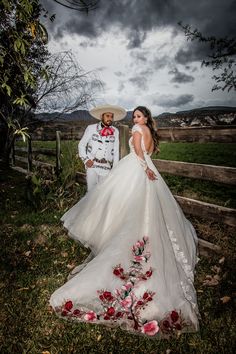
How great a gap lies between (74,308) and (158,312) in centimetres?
92

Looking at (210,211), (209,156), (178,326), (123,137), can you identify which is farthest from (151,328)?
(209,156)

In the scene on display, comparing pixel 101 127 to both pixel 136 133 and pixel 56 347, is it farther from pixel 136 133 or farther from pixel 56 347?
pixel 56 347

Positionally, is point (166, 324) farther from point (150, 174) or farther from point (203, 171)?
point (203, 171)

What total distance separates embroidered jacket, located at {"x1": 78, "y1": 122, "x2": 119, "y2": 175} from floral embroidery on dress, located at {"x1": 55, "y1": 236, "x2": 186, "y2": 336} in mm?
2962

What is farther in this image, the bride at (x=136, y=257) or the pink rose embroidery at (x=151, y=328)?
the bride at (x=136, y=257)

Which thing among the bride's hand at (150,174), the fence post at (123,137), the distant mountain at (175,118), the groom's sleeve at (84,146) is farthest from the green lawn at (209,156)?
the bride's hand at (150,174)

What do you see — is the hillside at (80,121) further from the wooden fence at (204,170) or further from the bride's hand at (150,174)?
the bride's hand at (150,174)

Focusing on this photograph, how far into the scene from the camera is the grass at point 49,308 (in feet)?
9.61

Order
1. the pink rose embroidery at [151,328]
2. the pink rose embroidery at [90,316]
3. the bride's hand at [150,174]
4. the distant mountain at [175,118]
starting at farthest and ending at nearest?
the distant mountain at [175,118] < the bride's hand at [150,174] < the pink rose embroidery at [90,316] < the pink rose embroidery at [151,328]

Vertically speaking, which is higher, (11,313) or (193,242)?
(193,242)

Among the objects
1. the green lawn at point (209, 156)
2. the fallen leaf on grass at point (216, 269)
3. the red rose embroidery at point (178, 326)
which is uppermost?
the green lawn at point (209, 156)

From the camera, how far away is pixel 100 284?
3.28 metres

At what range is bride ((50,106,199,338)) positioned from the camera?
10.2 ft

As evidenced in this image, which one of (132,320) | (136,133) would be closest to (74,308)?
(132,320)
